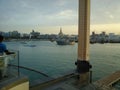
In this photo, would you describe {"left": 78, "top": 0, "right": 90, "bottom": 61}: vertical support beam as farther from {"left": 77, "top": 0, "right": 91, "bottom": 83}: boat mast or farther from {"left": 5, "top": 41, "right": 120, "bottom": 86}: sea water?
{"left": 5, "top": 41, "right": 120, "bottom": 86}: sea water

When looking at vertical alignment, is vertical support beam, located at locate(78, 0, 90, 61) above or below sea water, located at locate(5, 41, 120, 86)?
above

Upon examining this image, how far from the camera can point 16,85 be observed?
3062 millimetres

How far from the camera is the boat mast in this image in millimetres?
5973

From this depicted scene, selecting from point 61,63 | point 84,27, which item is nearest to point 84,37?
point 84,27

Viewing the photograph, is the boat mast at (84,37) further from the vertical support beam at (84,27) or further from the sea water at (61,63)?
the sea water at (61,63)

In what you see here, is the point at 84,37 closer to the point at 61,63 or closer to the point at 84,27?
the point at 84,27

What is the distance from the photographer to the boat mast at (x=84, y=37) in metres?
5.97

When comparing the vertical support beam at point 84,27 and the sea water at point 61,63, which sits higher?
the vertical support beam at point 84,27

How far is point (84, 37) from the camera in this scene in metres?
6.12

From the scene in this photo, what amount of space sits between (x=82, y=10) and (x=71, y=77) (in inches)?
102

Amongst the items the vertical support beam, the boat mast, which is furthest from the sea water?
the vertical support beam

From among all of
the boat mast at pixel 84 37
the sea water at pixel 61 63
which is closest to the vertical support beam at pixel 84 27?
the boat mast at pixel 84 37

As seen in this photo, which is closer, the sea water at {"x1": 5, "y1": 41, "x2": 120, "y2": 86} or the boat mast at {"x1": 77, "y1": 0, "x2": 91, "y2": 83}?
the boat mast at {"x1": 77, "y1": 0, "x2": 91, "y2": 83}

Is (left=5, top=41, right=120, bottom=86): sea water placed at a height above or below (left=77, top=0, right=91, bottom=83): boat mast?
below
